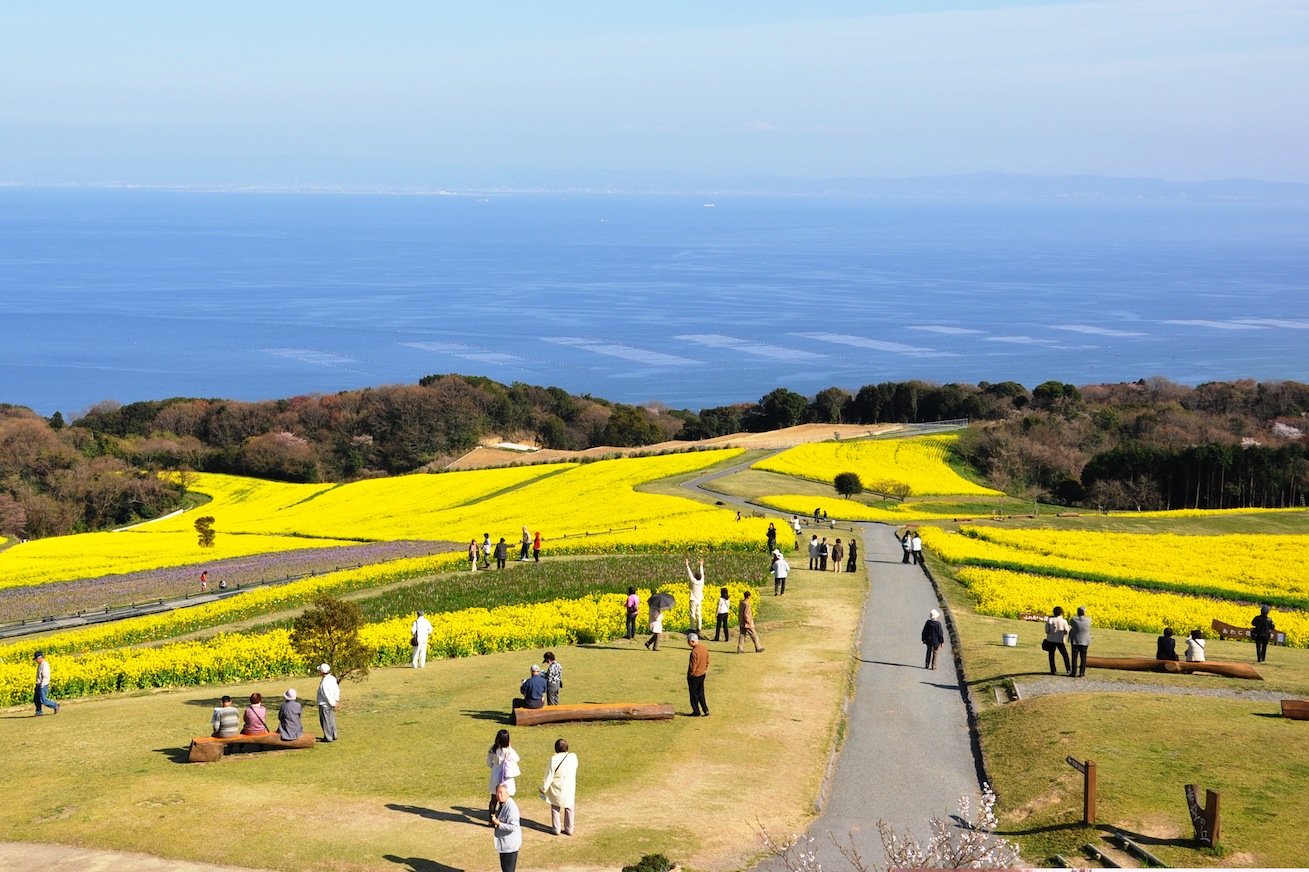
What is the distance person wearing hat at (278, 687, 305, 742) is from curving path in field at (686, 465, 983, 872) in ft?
28.4

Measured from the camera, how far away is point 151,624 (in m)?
37.4

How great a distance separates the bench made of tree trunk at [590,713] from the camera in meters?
22.4

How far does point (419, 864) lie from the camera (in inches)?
622

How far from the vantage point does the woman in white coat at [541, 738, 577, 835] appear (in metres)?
16.9

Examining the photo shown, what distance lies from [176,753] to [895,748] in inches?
480

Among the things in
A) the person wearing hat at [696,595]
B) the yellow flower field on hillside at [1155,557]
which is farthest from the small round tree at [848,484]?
the person wearing hat at [696,595]

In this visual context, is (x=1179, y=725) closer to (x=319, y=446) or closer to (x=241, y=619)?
(x=241, y=619)

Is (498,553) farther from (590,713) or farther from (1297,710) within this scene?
(1297,710)

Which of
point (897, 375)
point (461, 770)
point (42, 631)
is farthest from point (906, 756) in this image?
point (897, 375)

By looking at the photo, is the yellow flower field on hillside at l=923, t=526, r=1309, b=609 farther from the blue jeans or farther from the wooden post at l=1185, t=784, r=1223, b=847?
the blue jeans

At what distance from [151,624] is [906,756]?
82.3 ft

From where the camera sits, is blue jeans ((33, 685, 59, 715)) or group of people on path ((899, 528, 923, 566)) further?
group of people on path ((899, 528, 923, 566))

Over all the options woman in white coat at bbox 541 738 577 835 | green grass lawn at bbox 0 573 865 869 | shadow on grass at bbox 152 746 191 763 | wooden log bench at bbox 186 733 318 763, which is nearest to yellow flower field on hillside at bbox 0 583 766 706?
green grass lawn at bbox 0 573 865 869

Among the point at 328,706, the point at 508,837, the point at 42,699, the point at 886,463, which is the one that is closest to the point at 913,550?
the point at 328,706
